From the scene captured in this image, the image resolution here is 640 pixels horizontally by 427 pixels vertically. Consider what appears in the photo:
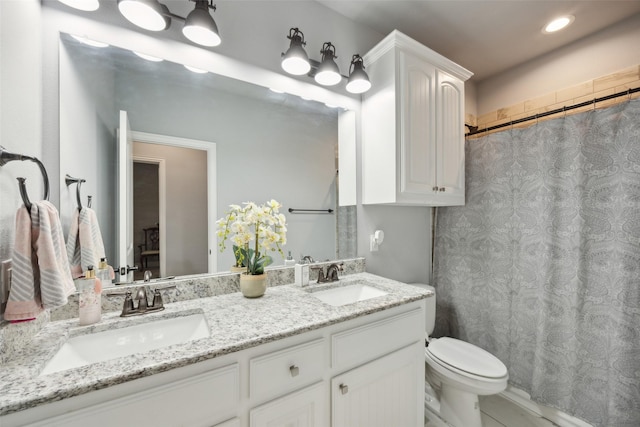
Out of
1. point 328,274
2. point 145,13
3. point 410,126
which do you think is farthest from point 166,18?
point 328,274

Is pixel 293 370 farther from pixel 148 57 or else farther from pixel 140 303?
pixel 148 57

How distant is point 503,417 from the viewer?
1669mm

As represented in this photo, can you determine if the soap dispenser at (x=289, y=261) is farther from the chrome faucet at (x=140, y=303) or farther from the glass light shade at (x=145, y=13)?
the glass light shade at (x=145, y=13)

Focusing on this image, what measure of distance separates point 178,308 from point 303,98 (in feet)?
4.28

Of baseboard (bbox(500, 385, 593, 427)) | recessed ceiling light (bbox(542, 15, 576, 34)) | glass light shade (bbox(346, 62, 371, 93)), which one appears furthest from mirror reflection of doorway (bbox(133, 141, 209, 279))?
recessed ceiling light (bbox(542, 15, 576, 34))

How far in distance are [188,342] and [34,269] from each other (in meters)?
0.48

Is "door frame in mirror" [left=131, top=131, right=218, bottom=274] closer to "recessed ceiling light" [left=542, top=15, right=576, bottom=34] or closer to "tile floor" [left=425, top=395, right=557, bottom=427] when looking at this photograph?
"tile floor" [left=425, top=395, right=557, bottom=427]

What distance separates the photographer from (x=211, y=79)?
1281 millimetres

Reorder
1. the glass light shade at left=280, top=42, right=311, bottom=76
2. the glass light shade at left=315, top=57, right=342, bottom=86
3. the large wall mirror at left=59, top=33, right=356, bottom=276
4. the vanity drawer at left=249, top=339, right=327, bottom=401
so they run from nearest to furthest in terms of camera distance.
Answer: the vanity drawer at left=249, top=339, right=327, bottom=401
the large wall mirror at left=59, top=33, right=356, bottom=276
the glass light shade at left=280, top=42, right=311, bottom=76
the glass light shade at left=315, top=57, right=342, bottom=86

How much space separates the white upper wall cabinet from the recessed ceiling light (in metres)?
0.66

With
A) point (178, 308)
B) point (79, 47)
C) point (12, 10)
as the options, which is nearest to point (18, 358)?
point (178, 308)

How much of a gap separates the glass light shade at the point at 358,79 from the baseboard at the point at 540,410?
2295 mm

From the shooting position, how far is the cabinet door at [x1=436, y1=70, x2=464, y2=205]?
5.57 ft

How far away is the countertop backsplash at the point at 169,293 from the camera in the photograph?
0.71 metres
